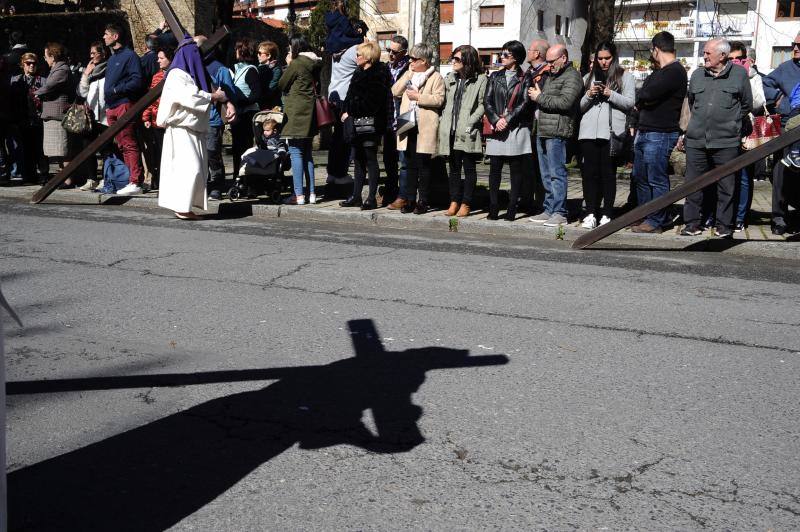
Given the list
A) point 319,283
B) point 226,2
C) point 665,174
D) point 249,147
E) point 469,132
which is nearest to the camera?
point 319,283

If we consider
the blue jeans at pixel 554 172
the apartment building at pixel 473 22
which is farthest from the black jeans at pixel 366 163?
the apartment building at pixel 473 22

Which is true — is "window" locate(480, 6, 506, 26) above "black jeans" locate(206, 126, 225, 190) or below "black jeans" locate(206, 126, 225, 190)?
above

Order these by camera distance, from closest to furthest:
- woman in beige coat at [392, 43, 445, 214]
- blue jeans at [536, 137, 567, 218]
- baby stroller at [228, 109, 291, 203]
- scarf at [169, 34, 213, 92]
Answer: blue jeans at [536, 137, 567, 218], scarf at [169, 34, 213, 92], woman in beige coat at [392, 43, 445, 214], baby stroller at [228, 109, 291, 203]

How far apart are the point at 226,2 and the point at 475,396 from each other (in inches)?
514

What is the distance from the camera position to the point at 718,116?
29.6ft

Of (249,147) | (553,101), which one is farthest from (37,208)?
(553,101)

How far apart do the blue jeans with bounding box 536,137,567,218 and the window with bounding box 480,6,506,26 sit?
167 feet

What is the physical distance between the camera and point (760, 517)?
3256mm

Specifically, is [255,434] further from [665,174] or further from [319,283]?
[665,174]

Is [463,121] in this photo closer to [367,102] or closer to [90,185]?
[367,102]

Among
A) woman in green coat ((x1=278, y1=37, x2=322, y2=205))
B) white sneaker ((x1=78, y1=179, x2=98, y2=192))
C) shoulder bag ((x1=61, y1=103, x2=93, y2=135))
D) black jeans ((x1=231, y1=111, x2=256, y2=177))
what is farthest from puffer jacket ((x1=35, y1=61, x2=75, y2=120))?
woman in green coat ((x1=278, y1=37, x2=322, y2=205))

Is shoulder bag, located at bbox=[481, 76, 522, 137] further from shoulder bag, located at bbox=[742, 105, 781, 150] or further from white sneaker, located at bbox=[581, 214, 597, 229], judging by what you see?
shoulder bag, located at bbox=[742, 105, 781, 150]

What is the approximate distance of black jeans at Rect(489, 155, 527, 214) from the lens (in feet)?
33.6

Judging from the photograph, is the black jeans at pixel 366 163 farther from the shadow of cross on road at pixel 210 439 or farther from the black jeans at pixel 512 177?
the shadow of cross on road at pixel 210 439
